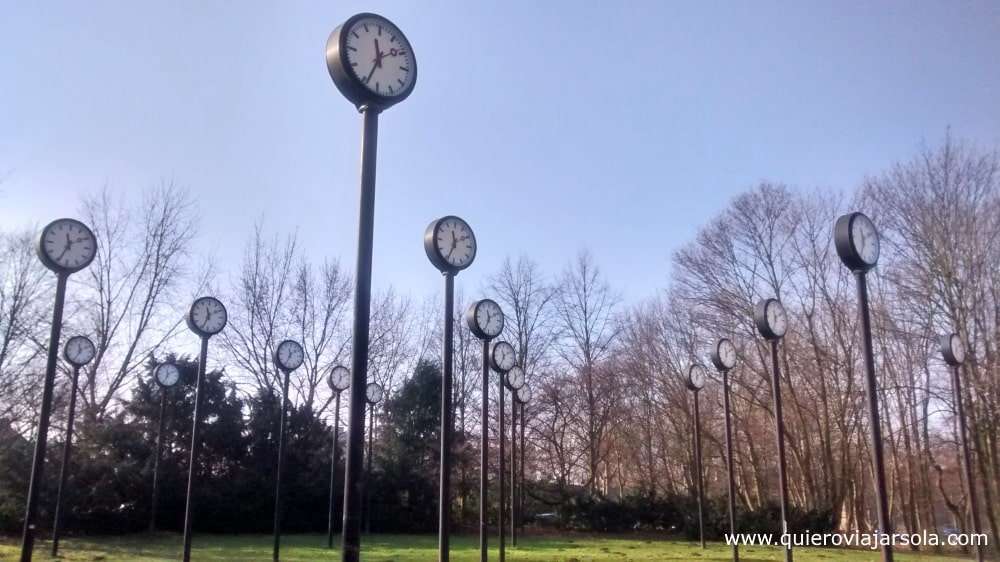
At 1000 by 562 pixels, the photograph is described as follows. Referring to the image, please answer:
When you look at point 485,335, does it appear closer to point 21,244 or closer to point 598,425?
point 21,244

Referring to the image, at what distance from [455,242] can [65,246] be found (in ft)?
22.7

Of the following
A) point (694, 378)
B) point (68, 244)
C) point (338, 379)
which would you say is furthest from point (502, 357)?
point (68, 244)

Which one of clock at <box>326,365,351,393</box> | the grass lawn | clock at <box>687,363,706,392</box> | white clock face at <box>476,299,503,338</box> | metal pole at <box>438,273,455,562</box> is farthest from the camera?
clock at <box>326,365,351,393</box>

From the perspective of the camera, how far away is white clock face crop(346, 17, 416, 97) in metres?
6.80

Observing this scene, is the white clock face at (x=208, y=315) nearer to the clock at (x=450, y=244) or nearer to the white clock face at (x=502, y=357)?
the white clock face at (x=502, y=357)

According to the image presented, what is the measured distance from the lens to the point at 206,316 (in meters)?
14.5

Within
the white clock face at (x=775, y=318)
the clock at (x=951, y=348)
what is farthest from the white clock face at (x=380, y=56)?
the clock at (x=951, y=348)

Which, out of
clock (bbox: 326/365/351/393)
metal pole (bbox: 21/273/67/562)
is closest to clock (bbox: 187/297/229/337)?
metal pole (bbox: 21/273/67/562)

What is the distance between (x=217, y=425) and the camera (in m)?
27.0

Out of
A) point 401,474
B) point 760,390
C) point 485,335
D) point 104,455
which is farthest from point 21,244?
point 760,390

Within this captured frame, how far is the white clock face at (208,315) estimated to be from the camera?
14.3 meters

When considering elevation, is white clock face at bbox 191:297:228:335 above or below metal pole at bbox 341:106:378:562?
above

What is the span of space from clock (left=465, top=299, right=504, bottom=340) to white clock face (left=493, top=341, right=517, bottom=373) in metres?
2.62

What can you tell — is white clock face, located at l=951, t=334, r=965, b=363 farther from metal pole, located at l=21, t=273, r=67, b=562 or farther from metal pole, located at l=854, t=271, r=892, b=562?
metal pole, located at l=21, t=273, r=67, b=562
